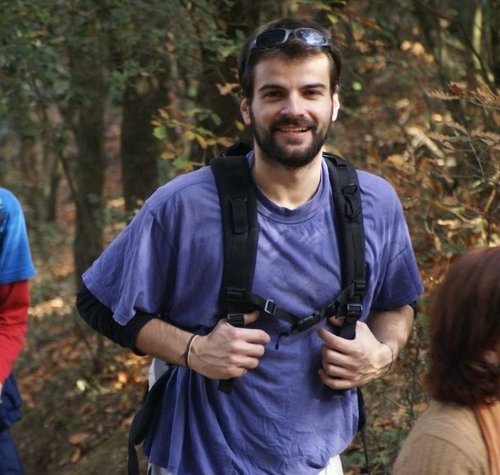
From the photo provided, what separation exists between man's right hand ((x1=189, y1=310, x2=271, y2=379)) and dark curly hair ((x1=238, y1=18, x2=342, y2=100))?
78 cm

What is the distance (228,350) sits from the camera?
321 centimetres

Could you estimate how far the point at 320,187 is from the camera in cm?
348

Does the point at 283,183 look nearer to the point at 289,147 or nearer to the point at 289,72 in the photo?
the point at 289,147

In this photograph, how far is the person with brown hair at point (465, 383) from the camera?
239 centimetres

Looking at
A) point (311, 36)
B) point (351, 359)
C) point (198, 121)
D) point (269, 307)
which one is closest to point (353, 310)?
point (351, 359)

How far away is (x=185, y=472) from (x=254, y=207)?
0.90 metres

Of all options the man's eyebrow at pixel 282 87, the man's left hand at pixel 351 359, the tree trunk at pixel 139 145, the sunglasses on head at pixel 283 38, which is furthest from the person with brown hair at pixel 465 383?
the tree trunk at pixel 139 145

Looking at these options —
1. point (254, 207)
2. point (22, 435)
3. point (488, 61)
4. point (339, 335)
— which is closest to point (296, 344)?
point (339, 335)

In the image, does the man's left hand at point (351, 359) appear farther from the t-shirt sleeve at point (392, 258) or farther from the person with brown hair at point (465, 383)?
the person with brown hair at point (465, 383)

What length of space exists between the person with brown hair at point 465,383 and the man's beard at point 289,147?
93 cm

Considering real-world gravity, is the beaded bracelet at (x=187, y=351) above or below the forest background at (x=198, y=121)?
above

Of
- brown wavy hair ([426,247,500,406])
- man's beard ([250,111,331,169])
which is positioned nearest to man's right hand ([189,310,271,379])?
man's beard ([250,111,331,169])

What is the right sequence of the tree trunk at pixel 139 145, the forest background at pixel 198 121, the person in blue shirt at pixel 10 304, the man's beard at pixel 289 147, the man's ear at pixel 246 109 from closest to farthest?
the man's beard at pixel 289 147
the man's ear at pixel 246 109
the person in blue shirt at pixel 10 304
the forest background at pixel 198 121
the tree trunk at pixel 139 145

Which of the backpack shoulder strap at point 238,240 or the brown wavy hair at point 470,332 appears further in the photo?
the backpack shoulder strap at point 238,240
